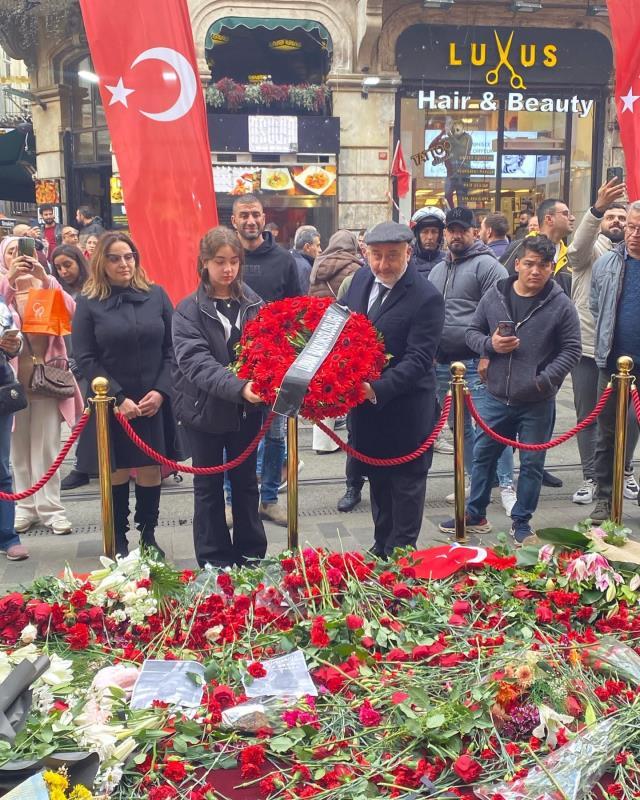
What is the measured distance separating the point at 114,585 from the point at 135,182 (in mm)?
3091

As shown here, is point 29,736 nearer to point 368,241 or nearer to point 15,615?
point 15,615

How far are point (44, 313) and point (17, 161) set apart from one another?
620 inches

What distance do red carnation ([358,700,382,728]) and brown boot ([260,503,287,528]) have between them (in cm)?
335

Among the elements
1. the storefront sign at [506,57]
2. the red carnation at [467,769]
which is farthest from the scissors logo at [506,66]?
the red carnation at [467,769]

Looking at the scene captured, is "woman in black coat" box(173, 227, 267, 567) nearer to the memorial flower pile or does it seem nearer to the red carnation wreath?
the red carnation wreath

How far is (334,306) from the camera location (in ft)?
13.0

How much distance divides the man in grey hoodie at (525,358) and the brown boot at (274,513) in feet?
4.50

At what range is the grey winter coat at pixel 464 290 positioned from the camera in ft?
20.7

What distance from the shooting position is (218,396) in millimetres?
4195

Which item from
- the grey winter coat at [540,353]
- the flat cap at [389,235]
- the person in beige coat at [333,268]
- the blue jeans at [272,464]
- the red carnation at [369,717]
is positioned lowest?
the blue jeans at [272,464]

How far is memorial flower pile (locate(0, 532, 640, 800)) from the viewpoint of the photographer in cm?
234

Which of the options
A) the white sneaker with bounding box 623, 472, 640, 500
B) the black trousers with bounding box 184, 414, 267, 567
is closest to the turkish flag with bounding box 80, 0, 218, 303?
the black trousers with bounding box 184, 414, 267, 567

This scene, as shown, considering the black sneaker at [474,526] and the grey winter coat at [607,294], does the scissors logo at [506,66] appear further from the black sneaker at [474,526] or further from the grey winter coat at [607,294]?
the black sneaker at [474,526]

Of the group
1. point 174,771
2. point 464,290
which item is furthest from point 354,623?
point 464,290
